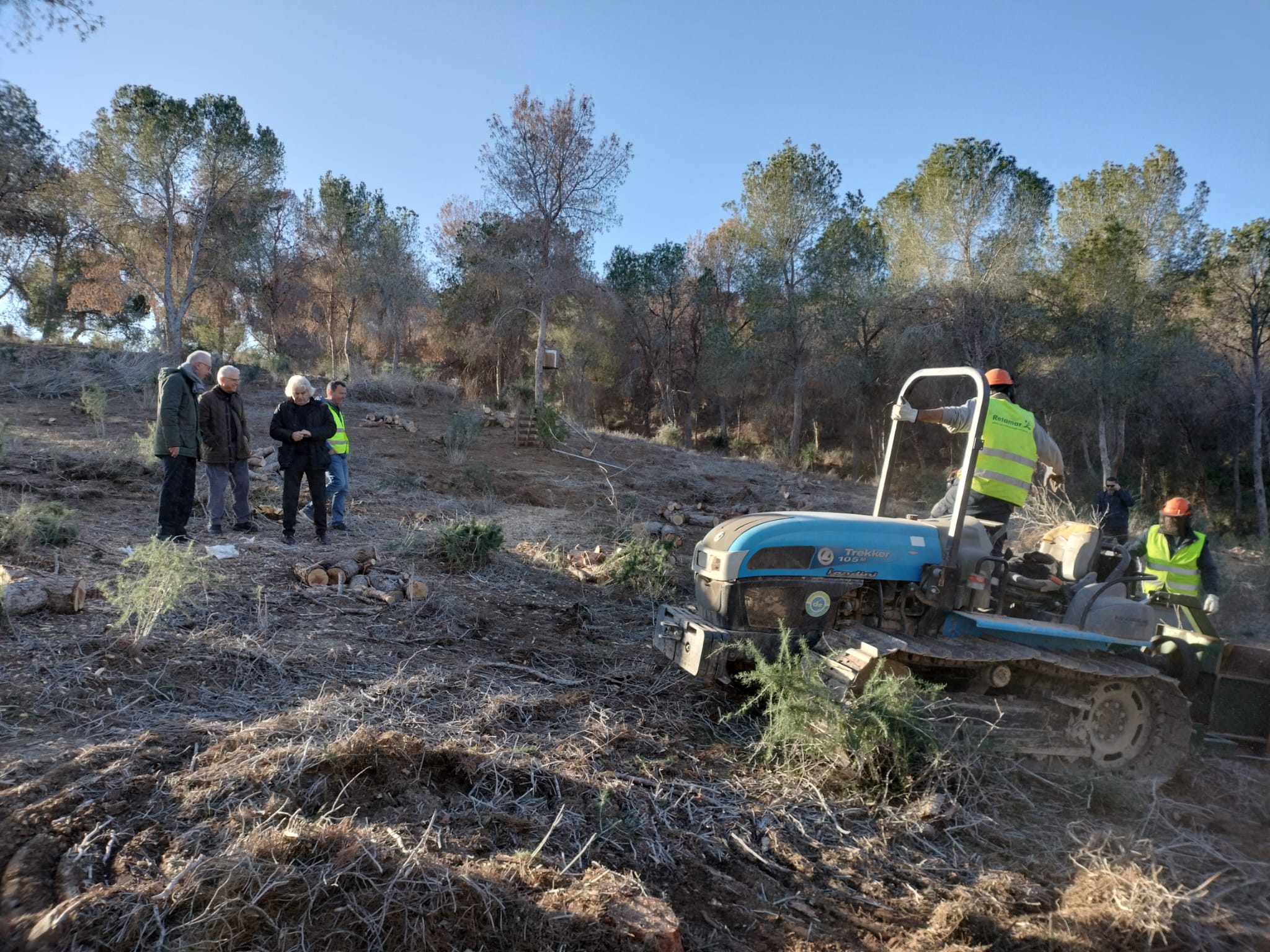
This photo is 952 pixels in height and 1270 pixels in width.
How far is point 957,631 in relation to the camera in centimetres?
411

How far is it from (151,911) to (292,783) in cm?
72

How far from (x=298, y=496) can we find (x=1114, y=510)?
36.1 feet

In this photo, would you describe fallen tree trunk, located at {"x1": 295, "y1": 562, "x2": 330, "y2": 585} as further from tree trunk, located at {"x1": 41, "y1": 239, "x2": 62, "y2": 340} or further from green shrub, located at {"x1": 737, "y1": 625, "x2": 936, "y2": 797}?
tree trunk, located at {"x1": 41, "y1": 239, "x2": 62, "y2": 340}

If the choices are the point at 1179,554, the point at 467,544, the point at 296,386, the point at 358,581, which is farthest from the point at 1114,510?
the point at 296,386

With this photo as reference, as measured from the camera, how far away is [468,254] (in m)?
25.2

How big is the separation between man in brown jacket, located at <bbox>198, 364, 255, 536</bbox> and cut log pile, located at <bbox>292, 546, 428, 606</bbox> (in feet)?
4.89

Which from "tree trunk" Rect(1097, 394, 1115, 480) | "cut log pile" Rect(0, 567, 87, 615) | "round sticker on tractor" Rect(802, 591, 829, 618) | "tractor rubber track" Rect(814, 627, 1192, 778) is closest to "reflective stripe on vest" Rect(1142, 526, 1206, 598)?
"tractor rubber track" Rect(814, 627, 1192, 778)

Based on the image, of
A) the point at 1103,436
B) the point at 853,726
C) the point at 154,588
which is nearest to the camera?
the point at 853,726

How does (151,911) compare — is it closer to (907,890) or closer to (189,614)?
(907,890)

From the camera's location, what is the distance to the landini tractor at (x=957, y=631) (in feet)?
12.9

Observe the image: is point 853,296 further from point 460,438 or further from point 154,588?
point 154,588

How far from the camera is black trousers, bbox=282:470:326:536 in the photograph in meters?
7.16

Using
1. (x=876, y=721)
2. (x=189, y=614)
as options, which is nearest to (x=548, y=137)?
(x=189, y=614)

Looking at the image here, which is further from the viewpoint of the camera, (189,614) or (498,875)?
(189,614)
